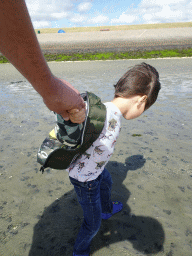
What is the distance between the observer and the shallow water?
1967 millimetres

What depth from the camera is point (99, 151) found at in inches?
58.6

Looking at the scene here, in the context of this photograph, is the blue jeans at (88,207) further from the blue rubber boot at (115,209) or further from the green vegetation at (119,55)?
the green vegetation at (119,55)

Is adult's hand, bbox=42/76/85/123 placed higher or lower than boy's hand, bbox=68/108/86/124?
higher

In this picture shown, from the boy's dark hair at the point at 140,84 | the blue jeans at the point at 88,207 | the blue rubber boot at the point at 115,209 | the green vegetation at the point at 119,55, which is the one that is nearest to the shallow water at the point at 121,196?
the blue rubber boot at the point at 115,209

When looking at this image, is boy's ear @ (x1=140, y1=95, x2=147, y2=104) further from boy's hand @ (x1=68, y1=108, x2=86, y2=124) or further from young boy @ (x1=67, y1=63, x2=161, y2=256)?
boy's hand @ (x1=68, y1=108, x2=86, y2=124)

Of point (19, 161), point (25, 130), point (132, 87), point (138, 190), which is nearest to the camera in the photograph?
point (132, 87)

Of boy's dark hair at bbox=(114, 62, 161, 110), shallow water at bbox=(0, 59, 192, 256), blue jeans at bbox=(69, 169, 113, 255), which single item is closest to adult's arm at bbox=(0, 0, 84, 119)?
boy's dark hair at bbox=(114, 62, 161, 110)

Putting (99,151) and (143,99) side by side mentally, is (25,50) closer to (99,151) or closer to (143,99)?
(99,151)

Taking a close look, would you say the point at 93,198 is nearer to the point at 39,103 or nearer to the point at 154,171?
the point at 154,171

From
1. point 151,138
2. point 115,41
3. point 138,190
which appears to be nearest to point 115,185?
point 138,190

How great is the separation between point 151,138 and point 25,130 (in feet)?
9.46

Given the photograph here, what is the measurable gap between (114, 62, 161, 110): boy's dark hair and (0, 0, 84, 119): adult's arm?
3.06 feet

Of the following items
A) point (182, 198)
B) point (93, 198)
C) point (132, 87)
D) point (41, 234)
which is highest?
point (132, 87)

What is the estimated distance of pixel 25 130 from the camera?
441 cm
